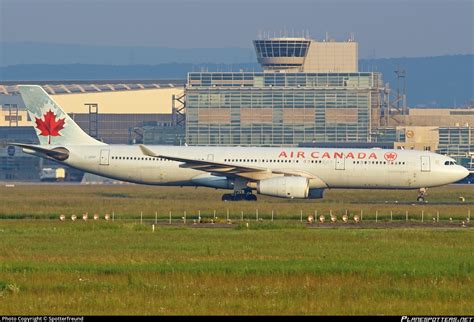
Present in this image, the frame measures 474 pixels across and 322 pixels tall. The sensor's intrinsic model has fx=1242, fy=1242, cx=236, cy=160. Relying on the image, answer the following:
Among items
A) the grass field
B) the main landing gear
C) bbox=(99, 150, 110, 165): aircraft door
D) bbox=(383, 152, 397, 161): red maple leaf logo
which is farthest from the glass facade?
the grass field

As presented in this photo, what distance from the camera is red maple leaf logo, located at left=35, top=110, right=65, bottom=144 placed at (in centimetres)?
7669

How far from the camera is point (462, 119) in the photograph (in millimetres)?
187625

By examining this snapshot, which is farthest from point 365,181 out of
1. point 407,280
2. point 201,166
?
point 407,280

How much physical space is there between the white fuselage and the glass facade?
94641 mm

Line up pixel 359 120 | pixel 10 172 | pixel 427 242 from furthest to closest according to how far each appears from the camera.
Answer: pixel 359 120, pixel 10 172, pixel 427 242

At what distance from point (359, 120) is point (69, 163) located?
98.2 m

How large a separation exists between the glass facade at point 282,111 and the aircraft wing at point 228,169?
95870 millimetres

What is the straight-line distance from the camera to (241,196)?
72.4 meters

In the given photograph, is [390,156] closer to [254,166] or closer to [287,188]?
[287,188]

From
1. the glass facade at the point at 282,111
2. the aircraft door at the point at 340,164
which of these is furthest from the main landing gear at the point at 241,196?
the glass facade at the point at 282,111

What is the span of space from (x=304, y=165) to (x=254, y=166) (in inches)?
116

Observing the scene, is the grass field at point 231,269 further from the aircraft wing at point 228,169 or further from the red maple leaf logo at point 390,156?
the red maple leaf logo at point 390,156

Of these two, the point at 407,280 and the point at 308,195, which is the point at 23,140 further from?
the point at 407,280

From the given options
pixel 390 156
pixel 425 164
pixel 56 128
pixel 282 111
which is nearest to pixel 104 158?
pixel 56 128
